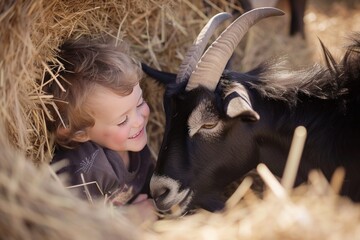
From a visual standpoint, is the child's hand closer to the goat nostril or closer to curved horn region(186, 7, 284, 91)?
the goat nostril

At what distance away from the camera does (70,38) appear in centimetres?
485

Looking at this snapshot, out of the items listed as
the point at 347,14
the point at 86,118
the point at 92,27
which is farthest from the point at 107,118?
the point at 347,14

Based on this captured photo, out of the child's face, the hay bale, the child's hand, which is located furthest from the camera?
the child's hand

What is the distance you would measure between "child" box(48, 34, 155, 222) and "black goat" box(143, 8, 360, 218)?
0.46 meters

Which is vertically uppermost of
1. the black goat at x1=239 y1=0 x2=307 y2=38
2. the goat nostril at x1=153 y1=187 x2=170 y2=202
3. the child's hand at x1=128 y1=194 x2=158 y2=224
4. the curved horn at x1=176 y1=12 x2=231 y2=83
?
the curved horn at x1=176 y1=12 x2=231 y2=83

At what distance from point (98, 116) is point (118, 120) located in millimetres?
142

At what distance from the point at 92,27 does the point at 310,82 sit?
1.76m

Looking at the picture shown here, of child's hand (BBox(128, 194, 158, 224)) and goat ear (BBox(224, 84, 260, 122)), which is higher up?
goat ear (BBox(224, 84, 260, 122))

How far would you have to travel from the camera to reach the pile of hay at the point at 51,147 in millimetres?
2576

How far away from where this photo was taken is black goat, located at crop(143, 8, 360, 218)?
4113 millimetres

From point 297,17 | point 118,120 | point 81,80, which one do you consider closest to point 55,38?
point 81,80

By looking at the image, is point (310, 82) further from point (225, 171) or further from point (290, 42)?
point (290, 42)

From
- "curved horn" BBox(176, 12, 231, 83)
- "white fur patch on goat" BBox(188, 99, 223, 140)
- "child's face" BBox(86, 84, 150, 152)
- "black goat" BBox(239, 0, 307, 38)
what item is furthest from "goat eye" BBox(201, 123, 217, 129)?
"black goat" BBox(239, 0, 307, 38)

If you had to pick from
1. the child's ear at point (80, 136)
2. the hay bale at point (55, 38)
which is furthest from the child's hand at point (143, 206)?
the hay bale at point (55, 38)
